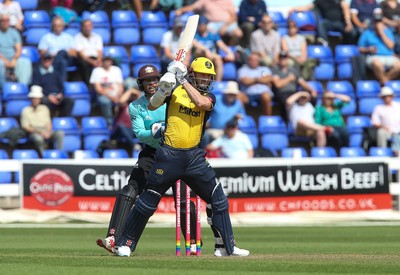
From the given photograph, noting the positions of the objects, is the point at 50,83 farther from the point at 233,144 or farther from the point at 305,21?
the point at 305,21

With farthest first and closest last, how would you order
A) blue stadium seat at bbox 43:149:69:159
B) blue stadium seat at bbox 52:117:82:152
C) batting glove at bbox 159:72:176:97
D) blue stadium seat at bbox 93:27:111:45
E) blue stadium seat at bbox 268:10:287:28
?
blue stadium seat at bbox 268:10:287:28, blue stadium seat at bbox 93:27:111:45, blue stadium seat at bbox 52:117:82:152, blue stadium seat at bbox 43:149:69:159, batting glove at bbox 159:72:176:97

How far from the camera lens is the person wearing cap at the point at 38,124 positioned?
21.7m

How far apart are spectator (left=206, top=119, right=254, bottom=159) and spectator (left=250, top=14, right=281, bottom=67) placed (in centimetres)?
325

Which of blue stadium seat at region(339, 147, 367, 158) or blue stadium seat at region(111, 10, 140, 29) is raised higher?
blue stadium seat at region(111, 10, 140, 29)

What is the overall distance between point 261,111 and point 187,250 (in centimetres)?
1182

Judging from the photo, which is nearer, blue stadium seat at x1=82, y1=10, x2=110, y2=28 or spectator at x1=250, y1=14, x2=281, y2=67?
spectator at x1=250, y1=14, x2=281, y2=67

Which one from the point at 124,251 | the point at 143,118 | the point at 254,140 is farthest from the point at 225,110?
the point at 124,251

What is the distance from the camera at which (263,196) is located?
20609 millimetres

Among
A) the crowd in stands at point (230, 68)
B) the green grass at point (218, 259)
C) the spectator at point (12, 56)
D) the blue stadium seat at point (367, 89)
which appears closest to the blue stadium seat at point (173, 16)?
the crowd in stands at point (230, 68)

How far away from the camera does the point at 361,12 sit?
85.4ft

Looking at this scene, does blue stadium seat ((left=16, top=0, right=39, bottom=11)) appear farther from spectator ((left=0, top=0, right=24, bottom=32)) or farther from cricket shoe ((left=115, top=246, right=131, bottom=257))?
cricket shoe ((left=115, top=246, right=131, bottom=257))

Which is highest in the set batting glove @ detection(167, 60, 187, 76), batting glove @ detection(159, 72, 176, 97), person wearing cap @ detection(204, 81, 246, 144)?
batting glove @ detection(167, 60, 187, 76)

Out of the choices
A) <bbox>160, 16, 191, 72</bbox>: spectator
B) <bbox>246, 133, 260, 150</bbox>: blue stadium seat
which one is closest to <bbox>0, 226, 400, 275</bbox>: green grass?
<bbox>246, 133, 260, 150</bbox>: blue stadium seat

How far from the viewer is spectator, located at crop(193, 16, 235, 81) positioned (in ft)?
76.6
